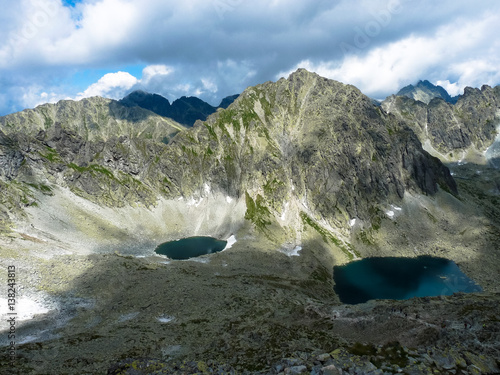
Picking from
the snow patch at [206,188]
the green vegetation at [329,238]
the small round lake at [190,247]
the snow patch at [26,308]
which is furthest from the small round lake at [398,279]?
the snow patch at [206,188]

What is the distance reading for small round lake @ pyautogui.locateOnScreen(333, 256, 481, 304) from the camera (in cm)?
9238

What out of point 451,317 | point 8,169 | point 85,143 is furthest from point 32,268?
point 85,143

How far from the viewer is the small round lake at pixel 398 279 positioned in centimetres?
9238

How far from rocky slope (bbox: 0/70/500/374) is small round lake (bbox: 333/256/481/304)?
5386 mm

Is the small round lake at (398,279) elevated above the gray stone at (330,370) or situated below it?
below

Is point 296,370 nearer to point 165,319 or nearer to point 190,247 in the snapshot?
point 165,319

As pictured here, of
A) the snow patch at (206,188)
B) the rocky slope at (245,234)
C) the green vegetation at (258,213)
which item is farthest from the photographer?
the snow patch at (206,188)

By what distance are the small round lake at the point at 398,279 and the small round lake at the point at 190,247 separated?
4993 cm

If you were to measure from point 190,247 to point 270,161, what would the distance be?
6260cm

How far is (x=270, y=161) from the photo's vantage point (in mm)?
152375

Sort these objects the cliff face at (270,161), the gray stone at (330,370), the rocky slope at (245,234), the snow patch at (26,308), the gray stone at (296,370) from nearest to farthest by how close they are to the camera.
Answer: the gray stone at (330,370)
the gray stone at (296,370)
the rocky slope at (245,234)
the snow patch at (26,308)
the cliff face at (270,161)

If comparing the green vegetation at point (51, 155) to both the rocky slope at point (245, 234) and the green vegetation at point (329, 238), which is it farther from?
the green vegetation at point (329, 238)

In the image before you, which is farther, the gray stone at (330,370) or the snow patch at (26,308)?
the snow patch at (26,308)

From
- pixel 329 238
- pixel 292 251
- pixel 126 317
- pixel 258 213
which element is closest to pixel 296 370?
pixel 126 317
